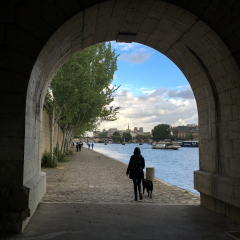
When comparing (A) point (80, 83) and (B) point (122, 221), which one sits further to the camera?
(A) point (80, 83)

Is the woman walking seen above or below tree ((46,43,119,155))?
below

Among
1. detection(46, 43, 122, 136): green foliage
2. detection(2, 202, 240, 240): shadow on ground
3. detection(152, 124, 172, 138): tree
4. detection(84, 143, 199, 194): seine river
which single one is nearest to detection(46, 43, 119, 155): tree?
detection(46, 43, 122, 136): green foliage

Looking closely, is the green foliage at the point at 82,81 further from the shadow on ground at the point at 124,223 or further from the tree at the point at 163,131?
the tree at the point at 163,131

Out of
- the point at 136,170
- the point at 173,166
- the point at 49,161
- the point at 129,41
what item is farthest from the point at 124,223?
the point at 173,166

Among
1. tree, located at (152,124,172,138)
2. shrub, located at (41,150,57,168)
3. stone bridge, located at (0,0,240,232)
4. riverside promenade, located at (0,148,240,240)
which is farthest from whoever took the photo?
tree, located at (152,124,172,138)

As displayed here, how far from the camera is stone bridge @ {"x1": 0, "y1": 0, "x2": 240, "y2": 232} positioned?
4.39 metres

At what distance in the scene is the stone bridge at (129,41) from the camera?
173 inches

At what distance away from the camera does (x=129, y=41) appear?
22.7 ft

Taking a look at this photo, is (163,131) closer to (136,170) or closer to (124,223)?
(136,170)

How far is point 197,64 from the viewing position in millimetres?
6410

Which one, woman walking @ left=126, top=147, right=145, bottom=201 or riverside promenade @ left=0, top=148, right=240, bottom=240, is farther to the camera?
woman walking @ left=126, top=147, right=145, bottom=201

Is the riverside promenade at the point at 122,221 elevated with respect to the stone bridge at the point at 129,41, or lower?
lower

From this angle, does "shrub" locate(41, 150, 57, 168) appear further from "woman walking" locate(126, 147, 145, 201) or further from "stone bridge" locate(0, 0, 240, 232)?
"stone bridge" locate(0, 0, 240, 232)

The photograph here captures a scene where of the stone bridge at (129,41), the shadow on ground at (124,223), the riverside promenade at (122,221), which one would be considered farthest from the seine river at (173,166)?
the stone bridge at (129,41)
